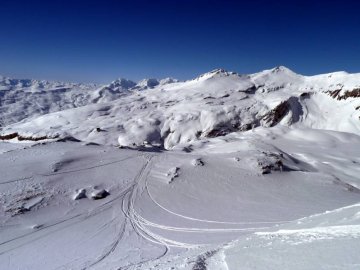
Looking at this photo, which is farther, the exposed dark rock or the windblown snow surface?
the exposed dark rock

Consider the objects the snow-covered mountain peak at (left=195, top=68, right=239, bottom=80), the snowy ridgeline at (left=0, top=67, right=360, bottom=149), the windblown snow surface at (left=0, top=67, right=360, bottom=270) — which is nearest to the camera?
the windblown snow surface at (left=0, top=67, right=360, bottom=270)

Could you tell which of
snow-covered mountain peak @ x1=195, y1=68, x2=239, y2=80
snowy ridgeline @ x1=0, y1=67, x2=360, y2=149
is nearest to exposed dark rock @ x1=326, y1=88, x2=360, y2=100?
snowy ridgeline @ x1=0, y1=67, x2=360, y2=149

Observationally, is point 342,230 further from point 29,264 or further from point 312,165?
point 312,165

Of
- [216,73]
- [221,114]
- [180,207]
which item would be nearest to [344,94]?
[221,114]

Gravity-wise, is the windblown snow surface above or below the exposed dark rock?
below

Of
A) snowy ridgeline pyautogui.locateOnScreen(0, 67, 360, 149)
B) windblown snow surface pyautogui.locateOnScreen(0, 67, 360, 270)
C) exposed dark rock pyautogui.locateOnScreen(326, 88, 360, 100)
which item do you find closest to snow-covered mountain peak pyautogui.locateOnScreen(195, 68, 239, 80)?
snowy ridgeline pyautogui.locateOnScreen(0, 67, 360, 149)

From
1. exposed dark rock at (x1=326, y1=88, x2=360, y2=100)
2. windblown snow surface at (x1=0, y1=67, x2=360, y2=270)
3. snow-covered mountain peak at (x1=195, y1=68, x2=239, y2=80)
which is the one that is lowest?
windblown snow surface at (x1=0, y1=67, x2=360, y2=270)

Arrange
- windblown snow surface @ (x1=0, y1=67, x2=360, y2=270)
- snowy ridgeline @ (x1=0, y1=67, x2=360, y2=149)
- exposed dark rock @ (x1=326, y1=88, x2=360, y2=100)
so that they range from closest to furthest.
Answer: windblown snow surface @ (x1=0, y1=67, x2=360, y2=270) → exposed dark rock @ (x1=326, y1=88, x2=360, y2=100) → snowy ridgeline @ (x1=0, y1=67, x2=360, y2=149)

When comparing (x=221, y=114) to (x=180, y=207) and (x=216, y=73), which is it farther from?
(x=180, y=207)

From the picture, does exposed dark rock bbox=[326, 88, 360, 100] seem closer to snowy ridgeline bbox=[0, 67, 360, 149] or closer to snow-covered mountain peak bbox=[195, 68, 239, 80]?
snowy ridgeline bbox=[0, 67, 360, 149]

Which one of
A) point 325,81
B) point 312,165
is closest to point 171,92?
point 325,81

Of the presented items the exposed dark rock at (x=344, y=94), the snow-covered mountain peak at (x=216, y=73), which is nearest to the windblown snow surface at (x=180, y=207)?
the exposed dark rock at (x=344, y=94)

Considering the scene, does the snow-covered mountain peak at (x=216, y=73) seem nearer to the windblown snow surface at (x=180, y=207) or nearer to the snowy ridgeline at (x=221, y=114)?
the snowy ridgeline at (x=221, y=114)
